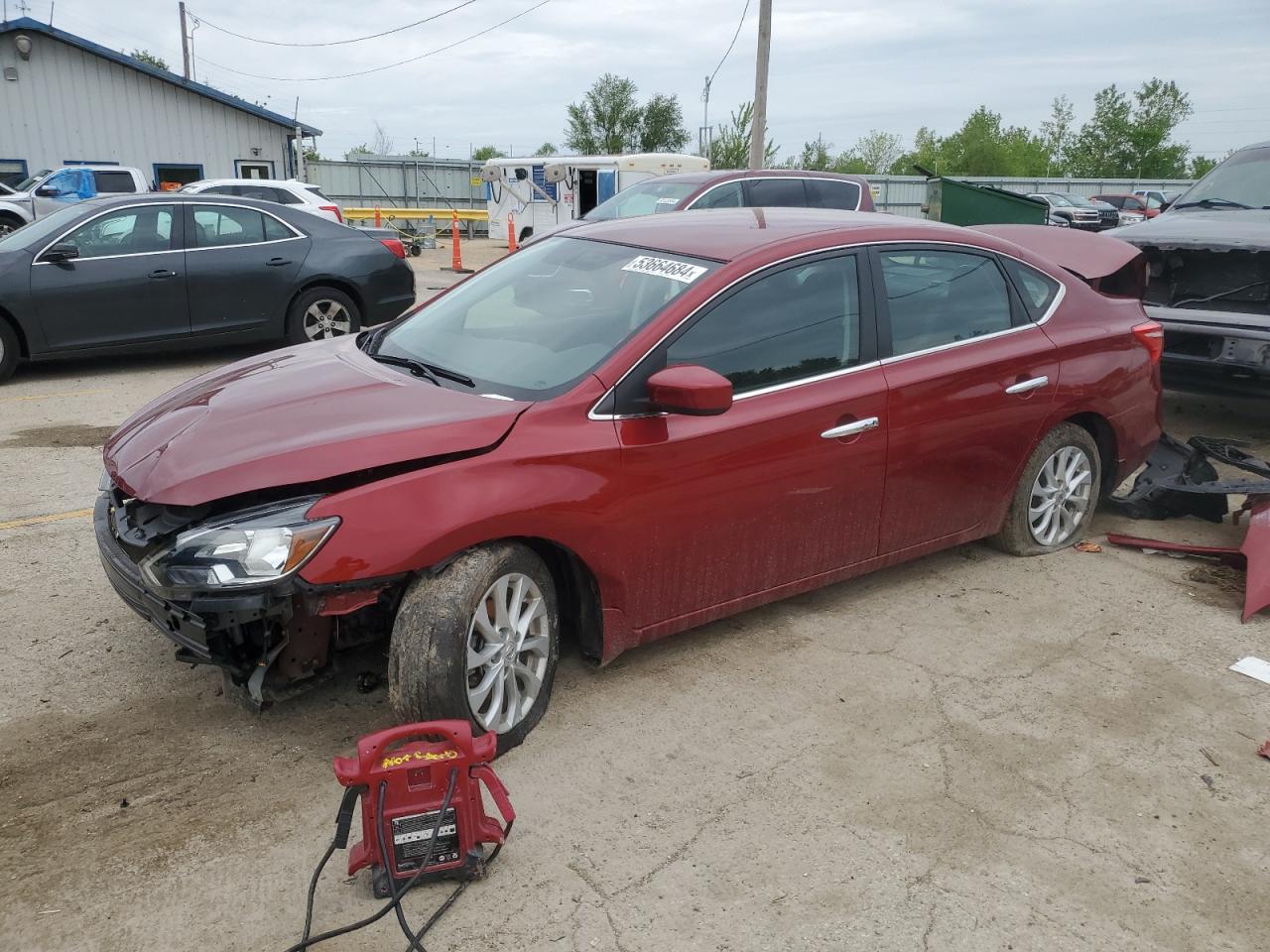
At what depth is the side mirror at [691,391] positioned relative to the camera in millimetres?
3291

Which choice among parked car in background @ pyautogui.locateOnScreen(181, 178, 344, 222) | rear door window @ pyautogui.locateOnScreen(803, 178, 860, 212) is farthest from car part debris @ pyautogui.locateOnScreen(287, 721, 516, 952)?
parked car in background @ pyautogui.locateOnScreen(181, 178, 344, 222)

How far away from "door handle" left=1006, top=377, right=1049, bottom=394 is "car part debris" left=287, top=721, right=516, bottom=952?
117 inches

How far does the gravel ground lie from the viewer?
2.62 meters

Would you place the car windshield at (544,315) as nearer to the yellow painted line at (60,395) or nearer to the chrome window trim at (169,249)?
the yellow painted line at (60,395)

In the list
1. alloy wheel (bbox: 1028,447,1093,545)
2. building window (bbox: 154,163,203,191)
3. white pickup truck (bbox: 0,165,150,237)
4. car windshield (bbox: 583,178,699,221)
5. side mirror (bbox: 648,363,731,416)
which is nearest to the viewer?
side mirror (bbox: 648,363,731,416)

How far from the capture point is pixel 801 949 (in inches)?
99.1

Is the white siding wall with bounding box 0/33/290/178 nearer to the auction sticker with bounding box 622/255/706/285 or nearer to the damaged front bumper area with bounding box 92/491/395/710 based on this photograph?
the auction sticker with bounding box 622/255/706/285

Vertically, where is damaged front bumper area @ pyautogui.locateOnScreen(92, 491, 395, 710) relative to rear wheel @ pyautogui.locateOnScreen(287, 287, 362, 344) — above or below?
below

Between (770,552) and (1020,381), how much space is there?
156cm

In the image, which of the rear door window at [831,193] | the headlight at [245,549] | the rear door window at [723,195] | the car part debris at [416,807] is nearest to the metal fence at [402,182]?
the rear door window at [831,193]

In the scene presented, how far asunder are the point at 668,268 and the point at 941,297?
1311 millimetres

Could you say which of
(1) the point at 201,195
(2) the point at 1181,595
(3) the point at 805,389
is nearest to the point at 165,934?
(3) the point at 805,389

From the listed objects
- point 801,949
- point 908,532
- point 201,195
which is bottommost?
point 801,949

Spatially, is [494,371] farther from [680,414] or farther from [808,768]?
[808,768]
